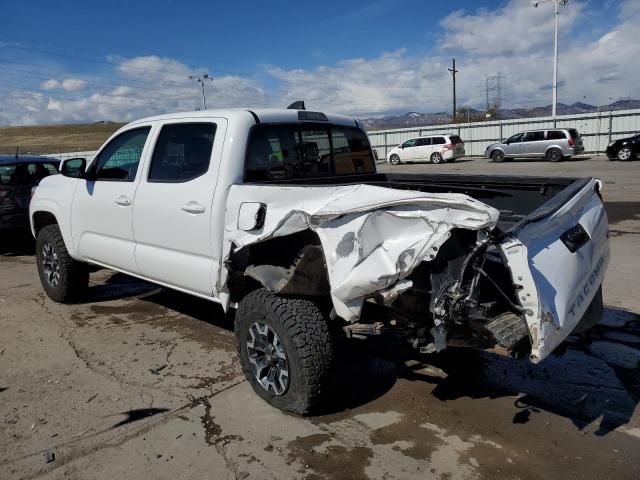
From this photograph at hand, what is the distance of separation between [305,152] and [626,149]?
25.1 meters

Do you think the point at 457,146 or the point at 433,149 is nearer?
the point at 457,146

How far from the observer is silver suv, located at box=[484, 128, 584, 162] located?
26522 millimetres

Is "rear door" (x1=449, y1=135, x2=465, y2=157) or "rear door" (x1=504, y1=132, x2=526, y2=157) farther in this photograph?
"rear door" (x1=449, y1=135, x2=465, y2=157)

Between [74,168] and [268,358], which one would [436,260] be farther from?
[74,168]

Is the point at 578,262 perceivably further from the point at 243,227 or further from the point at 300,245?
the point at 243,227

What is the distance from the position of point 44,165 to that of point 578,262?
31.7 ft

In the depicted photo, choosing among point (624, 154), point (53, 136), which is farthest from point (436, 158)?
point (53, 136)

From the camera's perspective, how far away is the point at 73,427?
133 inches

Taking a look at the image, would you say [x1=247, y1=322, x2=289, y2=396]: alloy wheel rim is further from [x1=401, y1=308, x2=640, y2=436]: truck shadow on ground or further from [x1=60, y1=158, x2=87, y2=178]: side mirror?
[x1=60, y1=158, x2=87, y2=178]: side mirror

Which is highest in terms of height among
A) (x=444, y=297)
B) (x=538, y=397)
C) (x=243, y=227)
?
(x=243, y=227)

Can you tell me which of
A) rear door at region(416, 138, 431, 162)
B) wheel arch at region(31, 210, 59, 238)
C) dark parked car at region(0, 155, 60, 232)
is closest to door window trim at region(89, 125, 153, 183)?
wheel arch at region(31, 210, 59, 238)

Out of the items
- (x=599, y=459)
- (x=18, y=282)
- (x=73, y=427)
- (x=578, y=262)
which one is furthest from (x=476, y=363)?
(x=18, y=282)

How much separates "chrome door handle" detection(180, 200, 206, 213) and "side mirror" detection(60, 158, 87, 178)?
6.05 feet

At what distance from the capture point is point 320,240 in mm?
3021
